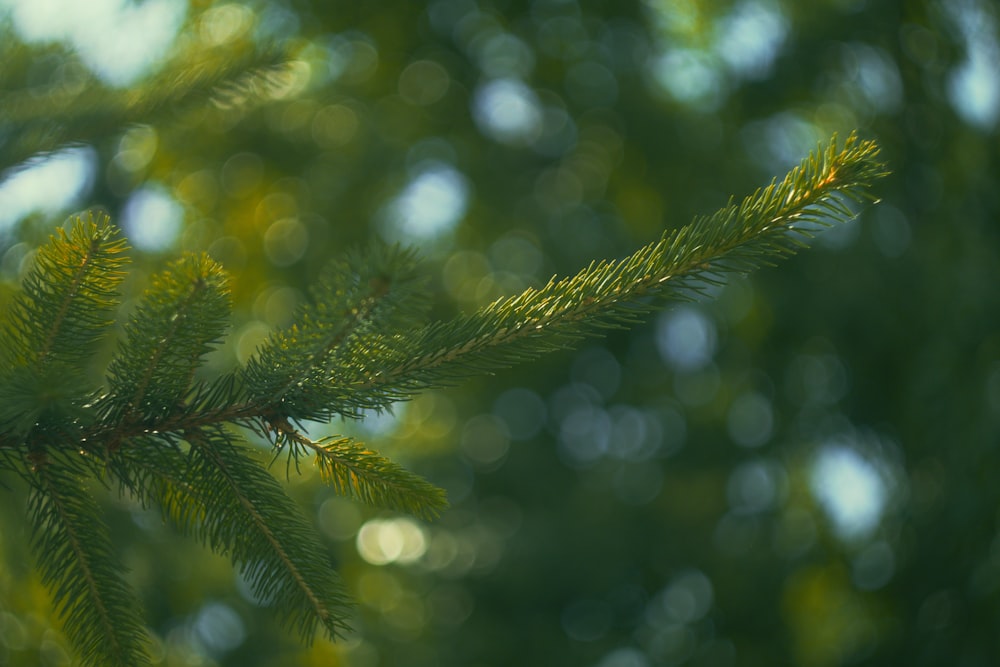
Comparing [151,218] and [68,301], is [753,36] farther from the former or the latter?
[68,301]

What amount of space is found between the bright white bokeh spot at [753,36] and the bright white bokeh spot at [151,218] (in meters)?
2.03

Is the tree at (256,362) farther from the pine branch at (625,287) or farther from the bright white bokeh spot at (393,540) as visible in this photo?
the bright white bokeh spot at (393,540)

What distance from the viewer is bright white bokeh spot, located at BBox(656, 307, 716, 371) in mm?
3416

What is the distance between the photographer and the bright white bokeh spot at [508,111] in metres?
3.75

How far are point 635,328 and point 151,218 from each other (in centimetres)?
194


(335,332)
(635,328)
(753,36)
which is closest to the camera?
(335,332)

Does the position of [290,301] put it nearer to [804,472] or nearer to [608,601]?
[608,601]

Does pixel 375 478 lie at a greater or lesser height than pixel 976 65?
lesser

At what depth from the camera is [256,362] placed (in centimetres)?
57

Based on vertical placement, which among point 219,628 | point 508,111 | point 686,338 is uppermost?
point 508,111

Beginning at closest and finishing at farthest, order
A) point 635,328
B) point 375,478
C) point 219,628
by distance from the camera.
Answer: point 375,478 < point 219,628 < point 635,328

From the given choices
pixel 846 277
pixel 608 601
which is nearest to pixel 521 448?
pixel 608 601

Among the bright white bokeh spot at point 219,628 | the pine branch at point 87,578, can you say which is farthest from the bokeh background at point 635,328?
the pine branch at point 87,578

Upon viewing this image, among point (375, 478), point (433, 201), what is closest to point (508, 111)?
point (433, 201)
